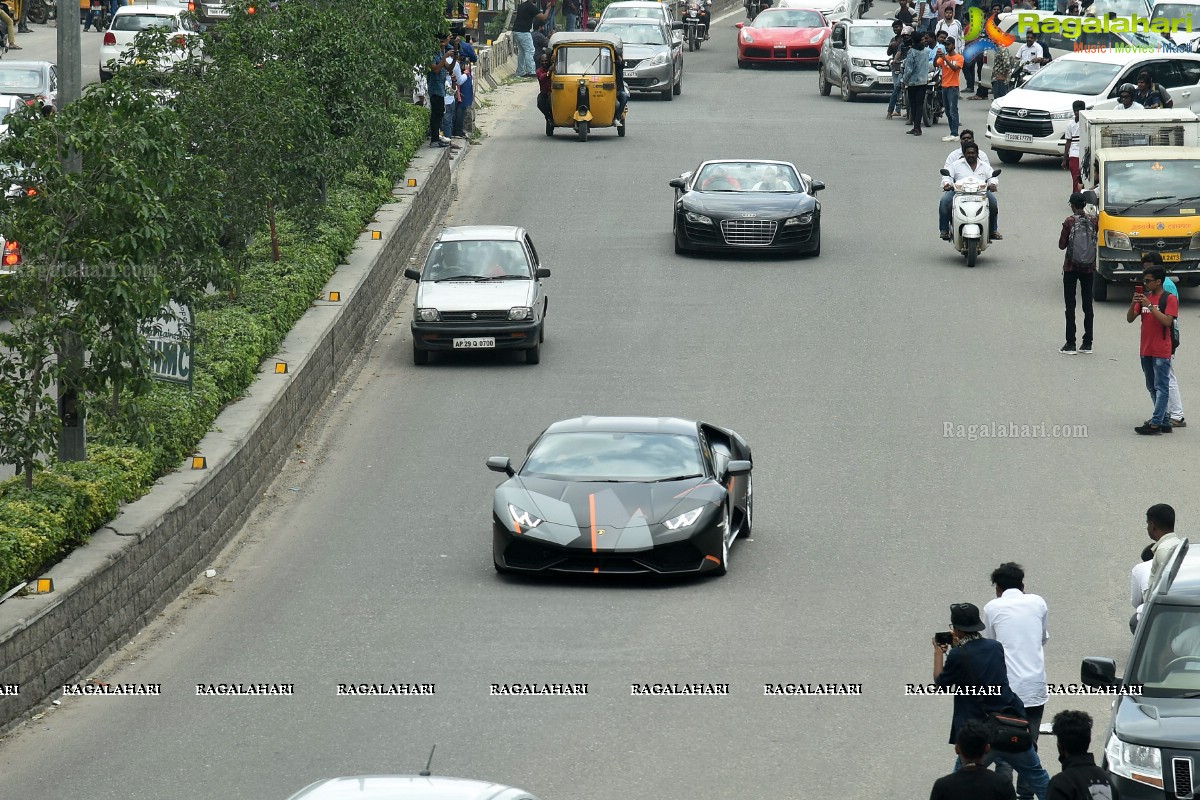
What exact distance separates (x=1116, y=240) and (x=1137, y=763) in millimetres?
17940

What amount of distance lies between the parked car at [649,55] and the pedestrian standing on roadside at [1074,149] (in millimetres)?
13359

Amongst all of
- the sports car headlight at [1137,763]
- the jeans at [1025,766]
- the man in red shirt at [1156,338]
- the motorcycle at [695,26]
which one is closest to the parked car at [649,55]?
the motorcycle at [695,26]

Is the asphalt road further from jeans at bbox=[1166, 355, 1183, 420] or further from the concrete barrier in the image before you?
jeans at bbox=[1166, 355, 1183, 420]

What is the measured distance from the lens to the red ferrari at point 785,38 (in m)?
52.9

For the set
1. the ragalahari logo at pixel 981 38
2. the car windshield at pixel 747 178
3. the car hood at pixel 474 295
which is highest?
the ragalahari logo at pixel 981 38

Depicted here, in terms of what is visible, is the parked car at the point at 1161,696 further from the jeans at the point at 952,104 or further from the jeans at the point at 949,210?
the jeans at the point at 952,104

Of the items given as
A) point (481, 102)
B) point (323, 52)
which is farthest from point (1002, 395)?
point (481, 102)

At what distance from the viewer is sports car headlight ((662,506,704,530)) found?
1479 centimetres

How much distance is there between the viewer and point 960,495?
17.9 meters

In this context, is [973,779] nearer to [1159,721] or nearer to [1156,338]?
[1159,721]

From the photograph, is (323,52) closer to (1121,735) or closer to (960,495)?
(960,495)

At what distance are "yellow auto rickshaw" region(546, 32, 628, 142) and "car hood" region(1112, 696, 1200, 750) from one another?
31.6m

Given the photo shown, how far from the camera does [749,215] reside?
29219 mm

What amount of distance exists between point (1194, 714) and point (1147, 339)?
11151mm
